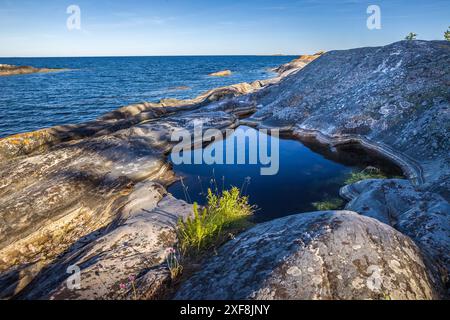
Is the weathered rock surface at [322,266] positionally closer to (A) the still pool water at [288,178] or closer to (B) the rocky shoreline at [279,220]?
(B) the rocky shoreline at [279,220]

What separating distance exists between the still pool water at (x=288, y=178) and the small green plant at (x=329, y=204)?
0.19m

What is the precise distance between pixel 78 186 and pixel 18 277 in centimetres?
385

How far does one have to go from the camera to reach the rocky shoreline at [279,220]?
4172 millimetres

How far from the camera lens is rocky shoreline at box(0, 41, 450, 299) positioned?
164 inches

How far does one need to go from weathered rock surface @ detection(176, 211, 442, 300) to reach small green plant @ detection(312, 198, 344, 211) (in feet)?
12.8

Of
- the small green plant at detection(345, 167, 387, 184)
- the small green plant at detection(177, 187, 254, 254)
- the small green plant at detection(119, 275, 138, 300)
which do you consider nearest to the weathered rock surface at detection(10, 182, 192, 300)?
the small green plant at detection(119, 275, 138, 300)

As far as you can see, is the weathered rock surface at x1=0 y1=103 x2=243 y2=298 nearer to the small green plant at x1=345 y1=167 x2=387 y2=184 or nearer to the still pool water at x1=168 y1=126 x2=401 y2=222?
the still pool water at x1=168 y1=126 x2=401 y2=222

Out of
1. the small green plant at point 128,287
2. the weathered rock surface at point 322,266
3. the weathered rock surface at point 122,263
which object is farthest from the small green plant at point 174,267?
the small green plant at point 128,287

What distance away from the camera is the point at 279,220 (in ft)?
19.3

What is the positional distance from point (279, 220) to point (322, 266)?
1.87m
